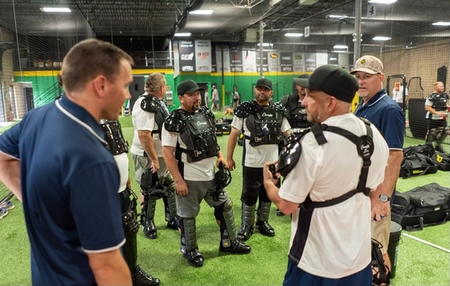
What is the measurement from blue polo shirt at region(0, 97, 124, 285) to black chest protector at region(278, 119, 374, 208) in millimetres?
703

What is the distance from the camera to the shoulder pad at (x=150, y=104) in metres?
3.32

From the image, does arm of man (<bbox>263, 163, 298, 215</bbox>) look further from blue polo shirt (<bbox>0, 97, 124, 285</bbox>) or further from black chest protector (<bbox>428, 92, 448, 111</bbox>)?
black chest protector (<bbox>428, 92, 448, 111</bbox>)

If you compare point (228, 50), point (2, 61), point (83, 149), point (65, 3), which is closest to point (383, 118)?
point (83, 149)

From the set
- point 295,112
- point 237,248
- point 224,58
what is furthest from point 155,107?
point 224,58

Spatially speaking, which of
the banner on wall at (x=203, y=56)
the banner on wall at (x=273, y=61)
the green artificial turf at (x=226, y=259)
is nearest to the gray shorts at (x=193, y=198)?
the green artificial turf at (x=226, y=259)

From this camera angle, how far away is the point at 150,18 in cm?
1473

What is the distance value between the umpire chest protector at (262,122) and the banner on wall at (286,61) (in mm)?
17399

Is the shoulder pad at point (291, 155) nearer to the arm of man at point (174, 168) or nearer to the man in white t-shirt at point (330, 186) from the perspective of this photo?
the man in white t-shirt at point (330, 186)

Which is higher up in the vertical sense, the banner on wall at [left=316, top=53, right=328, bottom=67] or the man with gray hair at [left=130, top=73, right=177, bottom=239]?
the banner on wall at [left=316, top=53, right=328, bottom=67]

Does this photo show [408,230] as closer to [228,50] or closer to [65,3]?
[65,3]

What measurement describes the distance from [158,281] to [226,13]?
12576 mm

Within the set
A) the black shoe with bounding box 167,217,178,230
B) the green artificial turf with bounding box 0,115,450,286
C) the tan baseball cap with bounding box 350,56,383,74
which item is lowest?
the green artificial turf with bounding box 0,115,450,286

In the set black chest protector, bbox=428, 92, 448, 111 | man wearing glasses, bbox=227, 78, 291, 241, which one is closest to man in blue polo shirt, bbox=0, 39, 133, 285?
man wearing glasses, bbox=227, 78, 291, 241

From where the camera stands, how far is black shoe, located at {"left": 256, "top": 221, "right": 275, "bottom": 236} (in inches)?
136
